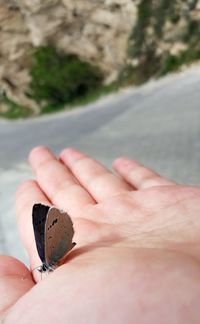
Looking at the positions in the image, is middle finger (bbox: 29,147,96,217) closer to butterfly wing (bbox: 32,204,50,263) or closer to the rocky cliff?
butterfly wing (bbox: 32,204,50,263)

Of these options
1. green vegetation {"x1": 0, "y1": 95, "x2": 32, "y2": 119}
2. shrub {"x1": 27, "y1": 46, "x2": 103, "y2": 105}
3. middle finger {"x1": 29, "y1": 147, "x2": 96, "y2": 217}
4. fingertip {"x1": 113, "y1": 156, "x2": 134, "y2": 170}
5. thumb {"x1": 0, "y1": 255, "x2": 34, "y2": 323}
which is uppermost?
thumb {"x1": 0, "y1": 255, "x2": 34, "y2": 323}

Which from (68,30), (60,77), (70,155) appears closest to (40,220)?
(70,155)

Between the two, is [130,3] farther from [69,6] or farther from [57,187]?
[57,187]

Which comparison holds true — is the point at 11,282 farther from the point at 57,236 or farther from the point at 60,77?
the point at 60,77

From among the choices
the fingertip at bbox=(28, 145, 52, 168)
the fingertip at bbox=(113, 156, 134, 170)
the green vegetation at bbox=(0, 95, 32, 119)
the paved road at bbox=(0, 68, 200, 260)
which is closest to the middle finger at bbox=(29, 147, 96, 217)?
the fingertip at bbox=(28, 145, 52, 168)

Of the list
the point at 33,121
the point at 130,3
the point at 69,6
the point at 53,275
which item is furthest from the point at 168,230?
the point at 33,121

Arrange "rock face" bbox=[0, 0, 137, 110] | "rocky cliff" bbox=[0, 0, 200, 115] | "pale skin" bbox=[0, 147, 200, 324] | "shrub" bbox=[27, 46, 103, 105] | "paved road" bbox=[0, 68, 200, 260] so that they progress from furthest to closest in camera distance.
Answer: "shrub" bbox=[27, 46, 103, 105] < "rock face" bbox=[0, 0, 137, 110] < "rocky cliff" bbox=[0, 0, 200, 115] < "paved road" bbox=[0, 68, 200, 260] < "pale skin" bbox=[0, 147, 200, 324]
